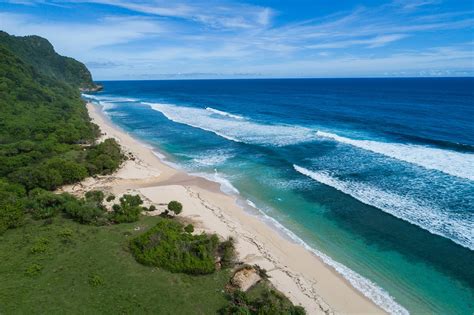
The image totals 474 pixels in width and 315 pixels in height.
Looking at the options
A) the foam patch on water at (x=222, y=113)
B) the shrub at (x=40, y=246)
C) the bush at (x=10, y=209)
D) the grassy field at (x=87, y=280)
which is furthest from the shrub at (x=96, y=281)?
the foam patch on water at (x=222, y=113)

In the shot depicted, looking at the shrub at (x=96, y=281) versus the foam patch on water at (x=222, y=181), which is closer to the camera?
the shrub at (x=96, y=281)

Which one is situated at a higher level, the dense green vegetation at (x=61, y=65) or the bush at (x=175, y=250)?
the dense green vegetation at (x=61, y=65)

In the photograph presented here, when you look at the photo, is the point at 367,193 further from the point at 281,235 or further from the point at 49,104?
the point at 49,104

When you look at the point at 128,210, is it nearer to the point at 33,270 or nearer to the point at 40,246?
the point at 40,246

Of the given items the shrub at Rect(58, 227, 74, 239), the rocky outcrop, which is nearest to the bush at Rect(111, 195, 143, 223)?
the shrub at Rect(58, 227, 74, 239)

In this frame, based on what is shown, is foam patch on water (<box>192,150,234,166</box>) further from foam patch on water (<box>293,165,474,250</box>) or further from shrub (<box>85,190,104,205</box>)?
shrub (<box>85,190,104,205</box>)

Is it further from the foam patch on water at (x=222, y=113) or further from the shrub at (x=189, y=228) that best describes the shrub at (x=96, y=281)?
the foam patch on water at (x=222, y=113)
